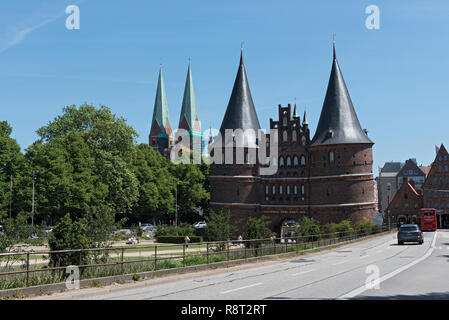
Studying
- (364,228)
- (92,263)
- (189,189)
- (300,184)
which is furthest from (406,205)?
(92,263)

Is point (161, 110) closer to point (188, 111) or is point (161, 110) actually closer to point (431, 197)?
point (188, 111)

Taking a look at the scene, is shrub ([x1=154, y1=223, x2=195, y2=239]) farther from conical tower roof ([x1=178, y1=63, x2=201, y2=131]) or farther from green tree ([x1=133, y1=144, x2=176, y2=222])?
conical tower roof ([x1=178, y1=63, x2=201, y2=131])

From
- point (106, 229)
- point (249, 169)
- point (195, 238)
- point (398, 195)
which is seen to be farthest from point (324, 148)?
point (106, 229)

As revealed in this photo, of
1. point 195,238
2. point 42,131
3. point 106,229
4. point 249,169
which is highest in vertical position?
point 42,131

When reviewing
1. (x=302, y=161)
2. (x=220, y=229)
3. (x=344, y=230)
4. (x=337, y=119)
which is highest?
(x=337, y=119)

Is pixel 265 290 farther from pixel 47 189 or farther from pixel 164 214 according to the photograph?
pixel 164 214

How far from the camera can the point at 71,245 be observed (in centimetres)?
1511

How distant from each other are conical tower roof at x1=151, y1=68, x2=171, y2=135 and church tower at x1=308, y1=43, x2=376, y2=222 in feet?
308

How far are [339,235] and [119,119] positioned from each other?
35386 mm

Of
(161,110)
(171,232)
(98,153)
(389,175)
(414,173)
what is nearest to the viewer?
(171,232)

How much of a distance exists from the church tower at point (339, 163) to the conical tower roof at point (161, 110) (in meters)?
93.9

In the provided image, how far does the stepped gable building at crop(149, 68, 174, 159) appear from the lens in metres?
156

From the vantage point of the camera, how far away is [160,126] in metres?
160

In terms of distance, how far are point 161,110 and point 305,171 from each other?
9770cm
